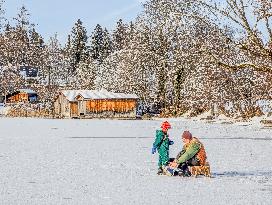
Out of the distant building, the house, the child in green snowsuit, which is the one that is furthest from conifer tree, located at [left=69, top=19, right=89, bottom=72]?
the child in green snowsuit

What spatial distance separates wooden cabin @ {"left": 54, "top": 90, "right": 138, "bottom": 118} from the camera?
61.6 metres

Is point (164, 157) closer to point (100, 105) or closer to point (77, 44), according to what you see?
point (100, 105)

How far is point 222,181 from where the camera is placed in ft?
40.7

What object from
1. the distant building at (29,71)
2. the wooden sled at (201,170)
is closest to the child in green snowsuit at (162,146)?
the wooden sled at (201,170)

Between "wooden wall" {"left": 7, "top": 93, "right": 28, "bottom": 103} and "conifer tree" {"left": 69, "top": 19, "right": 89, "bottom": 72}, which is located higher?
"conifer tree" {"left": 69, "top": 19, "right": 89, "bottom": 72}

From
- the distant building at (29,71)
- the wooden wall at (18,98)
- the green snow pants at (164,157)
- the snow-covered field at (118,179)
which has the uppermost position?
the distant building at (29,71)

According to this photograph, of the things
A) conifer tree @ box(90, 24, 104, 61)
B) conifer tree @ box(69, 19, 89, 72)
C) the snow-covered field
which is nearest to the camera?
the snow-covered field

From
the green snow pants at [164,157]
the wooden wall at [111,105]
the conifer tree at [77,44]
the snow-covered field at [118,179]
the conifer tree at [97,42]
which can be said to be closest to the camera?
the snow-covered field at [118,179]

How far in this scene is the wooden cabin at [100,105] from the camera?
6159 centimetres

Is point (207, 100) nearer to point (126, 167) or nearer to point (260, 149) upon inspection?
point (260, 149)

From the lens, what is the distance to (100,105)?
62.1 meters

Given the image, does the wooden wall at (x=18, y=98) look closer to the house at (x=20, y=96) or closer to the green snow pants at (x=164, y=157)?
the house at (x=20, y=96)

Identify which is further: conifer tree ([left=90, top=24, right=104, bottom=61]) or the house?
conifer tree ([left=90, top=24, right=104, bottom=61])

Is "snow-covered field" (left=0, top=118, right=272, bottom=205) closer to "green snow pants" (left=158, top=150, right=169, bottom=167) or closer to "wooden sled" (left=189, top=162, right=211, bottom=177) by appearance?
"wooden sled" (left=189, top=162, right=211, bottom=177)
